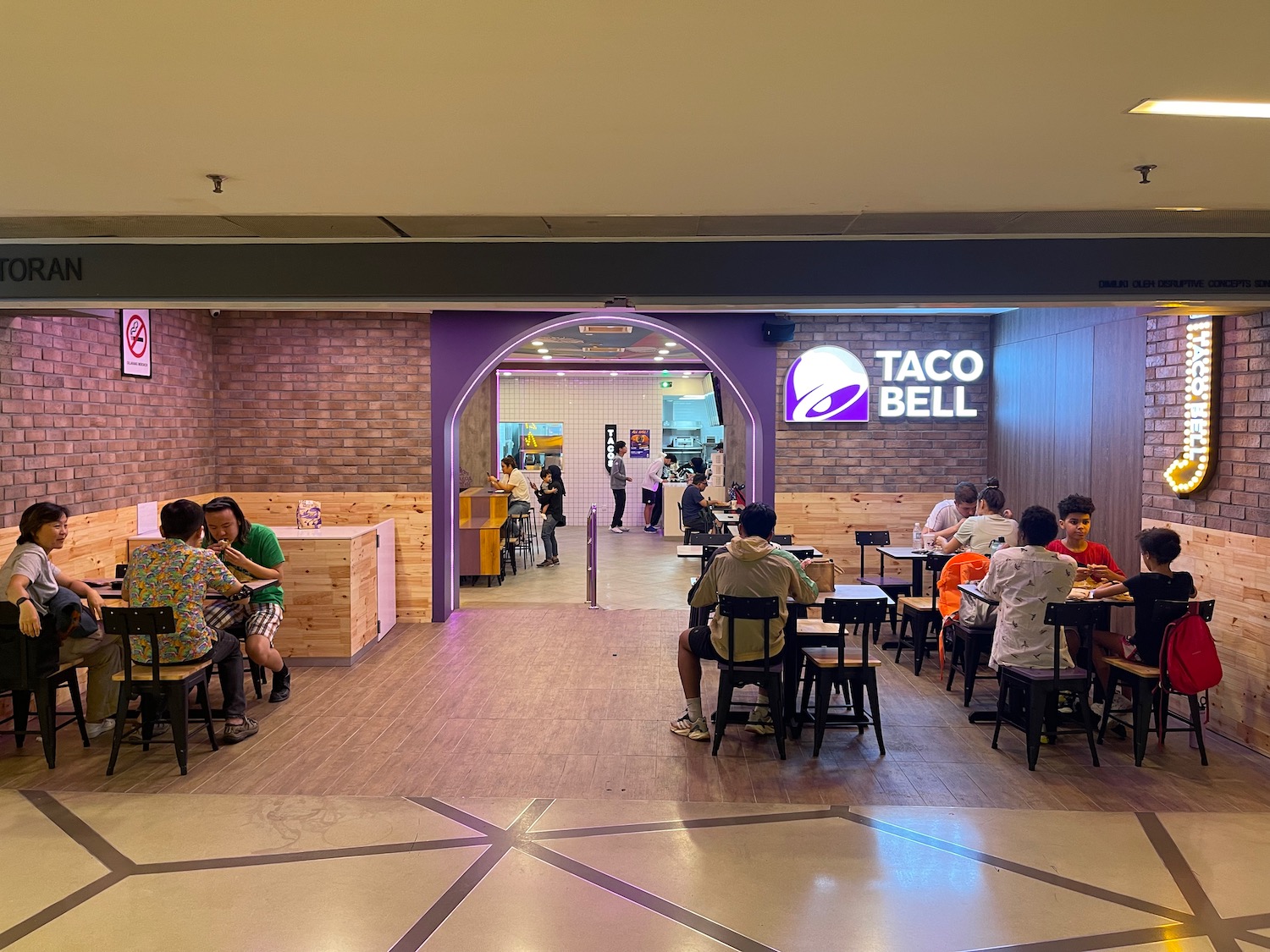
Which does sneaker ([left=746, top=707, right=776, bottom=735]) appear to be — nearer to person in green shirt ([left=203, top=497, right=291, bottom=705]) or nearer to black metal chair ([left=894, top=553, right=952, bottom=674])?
black metal chair ([left=894, top=553, right=952, bottom=674])

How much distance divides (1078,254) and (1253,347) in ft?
4.87

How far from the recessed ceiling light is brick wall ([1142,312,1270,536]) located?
9.34 feet

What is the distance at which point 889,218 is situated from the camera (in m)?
4.48

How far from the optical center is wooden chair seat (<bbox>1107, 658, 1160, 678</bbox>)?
496 cm

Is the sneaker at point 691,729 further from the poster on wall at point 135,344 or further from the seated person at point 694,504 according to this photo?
the seated person at point 694,504

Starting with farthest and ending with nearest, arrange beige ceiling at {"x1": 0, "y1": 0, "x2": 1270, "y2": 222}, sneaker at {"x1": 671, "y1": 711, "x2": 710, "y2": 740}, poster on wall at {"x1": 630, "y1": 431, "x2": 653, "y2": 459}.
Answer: poster on wall at {"x1": 630, "y1": 431, "x2": 653, "y2": 459}
sneaker at {"x1": 671, "y1": 711, "x2": 710, "y2": 740}
beige ceiling at {"x1": 0, "y1": 0, "x2": 1270, "y2": 222}

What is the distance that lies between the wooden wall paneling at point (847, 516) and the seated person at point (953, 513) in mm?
1163

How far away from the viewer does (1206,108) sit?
9.34 feet

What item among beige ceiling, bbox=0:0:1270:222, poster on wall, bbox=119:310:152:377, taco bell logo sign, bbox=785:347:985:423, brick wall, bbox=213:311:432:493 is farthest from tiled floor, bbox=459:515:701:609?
beige ceiling, bbox=0:0:1270:222

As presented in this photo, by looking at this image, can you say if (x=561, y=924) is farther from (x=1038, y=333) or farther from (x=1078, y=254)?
(x=1038, y=333)

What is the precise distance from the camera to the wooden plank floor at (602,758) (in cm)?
459

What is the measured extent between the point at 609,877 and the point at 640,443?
13.8 meters

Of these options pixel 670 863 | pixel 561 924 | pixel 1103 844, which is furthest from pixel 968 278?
pixel 561 924

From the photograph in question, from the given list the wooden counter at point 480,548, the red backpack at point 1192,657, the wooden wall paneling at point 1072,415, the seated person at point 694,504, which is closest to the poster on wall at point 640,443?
the seated person at point 694,504
